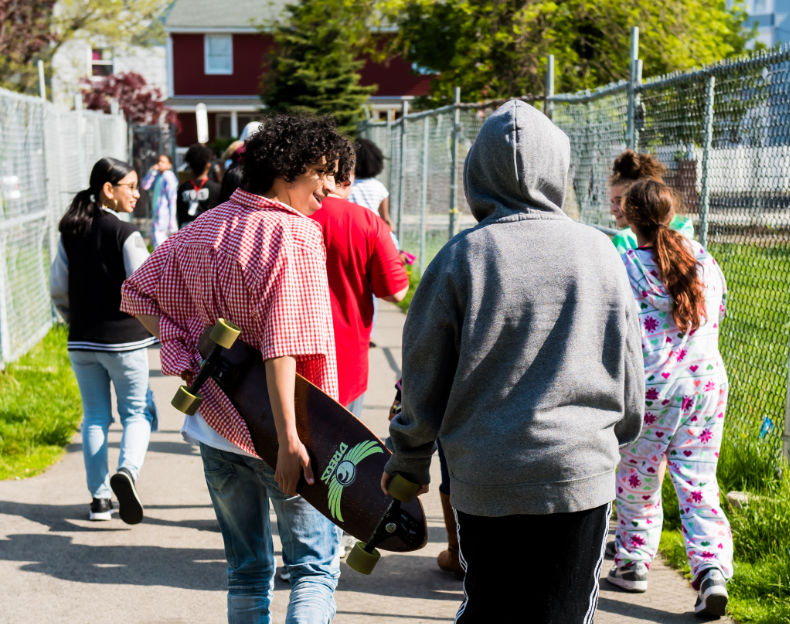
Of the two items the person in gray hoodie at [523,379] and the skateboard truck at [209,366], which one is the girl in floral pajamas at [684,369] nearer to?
the person in gray hoodie at [523,379]

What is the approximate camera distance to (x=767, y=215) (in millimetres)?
4957

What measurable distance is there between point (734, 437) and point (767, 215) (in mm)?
1234

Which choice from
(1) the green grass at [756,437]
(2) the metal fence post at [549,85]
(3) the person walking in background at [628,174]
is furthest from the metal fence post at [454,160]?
(3) the person walking in background at [628,174]

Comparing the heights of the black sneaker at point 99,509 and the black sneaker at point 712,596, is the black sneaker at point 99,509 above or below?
below

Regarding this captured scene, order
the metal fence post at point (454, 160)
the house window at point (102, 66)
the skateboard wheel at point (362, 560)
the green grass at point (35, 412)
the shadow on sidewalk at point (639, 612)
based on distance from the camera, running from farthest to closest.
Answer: the house window at point (102, 66)
the metal fence post at point (454, 160)
the green grass at point (35, 412)
the shadow on sidewalk at point (639, 612)
the skateboard wheel at point (362, 560)

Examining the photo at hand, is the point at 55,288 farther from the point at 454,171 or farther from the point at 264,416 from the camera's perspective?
the point at 454,171

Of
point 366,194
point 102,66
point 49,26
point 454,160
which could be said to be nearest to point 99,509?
point 366,194

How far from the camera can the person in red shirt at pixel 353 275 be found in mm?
4184

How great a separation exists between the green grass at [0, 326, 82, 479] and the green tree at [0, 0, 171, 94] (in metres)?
21.1

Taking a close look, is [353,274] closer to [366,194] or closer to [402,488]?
[402,488]

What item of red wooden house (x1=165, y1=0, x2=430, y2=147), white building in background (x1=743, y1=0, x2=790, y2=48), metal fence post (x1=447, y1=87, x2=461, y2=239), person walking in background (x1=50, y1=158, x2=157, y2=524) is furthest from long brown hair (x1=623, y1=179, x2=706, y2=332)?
white building in background (x1=743, y1=0, x2=790, y2=48)

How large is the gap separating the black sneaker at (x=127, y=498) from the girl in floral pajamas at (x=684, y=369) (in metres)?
2.43

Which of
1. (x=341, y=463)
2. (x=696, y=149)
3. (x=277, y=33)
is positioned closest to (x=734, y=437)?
(x=696, y=149)

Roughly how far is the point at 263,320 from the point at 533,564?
3.55 feet
